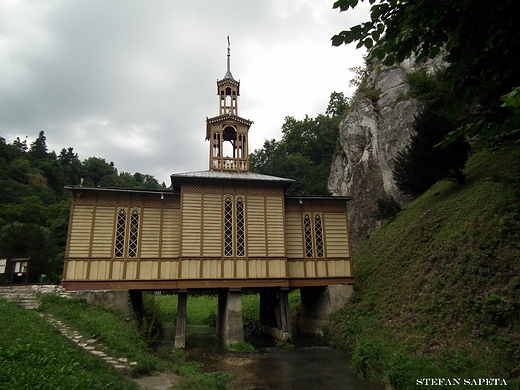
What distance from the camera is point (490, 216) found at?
43.8ft

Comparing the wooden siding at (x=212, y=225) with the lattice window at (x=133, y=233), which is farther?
the wooden siding at (x=212, y=225)

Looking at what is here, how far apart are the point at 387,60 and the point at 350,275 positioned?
14.4 metres

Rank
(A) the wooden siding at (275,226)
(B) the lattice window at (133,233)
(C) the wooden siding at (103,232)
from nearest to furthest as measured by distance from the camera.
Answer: (C) the wooden siding at (103,232) < (B) the lattice window at (133,233) < (A) the wooden siding at (275,226)

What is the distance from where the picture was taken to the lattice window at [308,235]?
18641 millimetres

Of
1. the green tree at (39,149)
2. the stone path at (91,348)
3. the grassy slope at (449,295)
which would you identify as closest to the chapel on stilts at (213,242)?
the grassy slope at (449,295)

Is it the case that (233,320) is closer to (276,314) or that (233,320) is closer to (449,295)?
(276,314)

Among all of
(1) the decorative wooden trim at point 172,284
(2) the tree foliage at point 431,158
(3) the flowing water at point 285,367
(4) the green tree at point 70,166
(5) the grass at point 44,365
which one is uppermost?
(4) the green tree at point 70,166

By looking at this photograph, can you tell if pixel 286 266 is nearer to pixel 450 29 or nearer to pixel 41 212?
pixel 450 29

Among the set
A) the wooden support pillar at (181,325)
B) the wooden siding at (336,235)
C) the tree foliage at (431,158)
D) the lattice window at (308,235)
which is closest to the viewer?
the wooden support pillar at (181,325)

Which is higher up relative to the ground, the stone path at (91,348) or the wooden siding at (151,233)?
the wooden siding at (151,233)

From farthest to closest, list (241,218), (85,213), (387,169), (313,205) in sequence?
(387,169)
(313,205)
(241,218)
(85,213)

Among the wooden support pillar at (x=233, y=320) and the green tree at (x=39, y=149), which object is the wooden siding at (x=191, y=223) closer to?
the wooden support pillar at (x=233, y=320)

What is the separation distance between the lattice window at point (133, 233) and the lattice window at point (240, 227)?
15.4 ft

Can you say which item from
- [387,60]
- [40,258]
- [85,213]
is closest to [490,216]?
[387,60]
